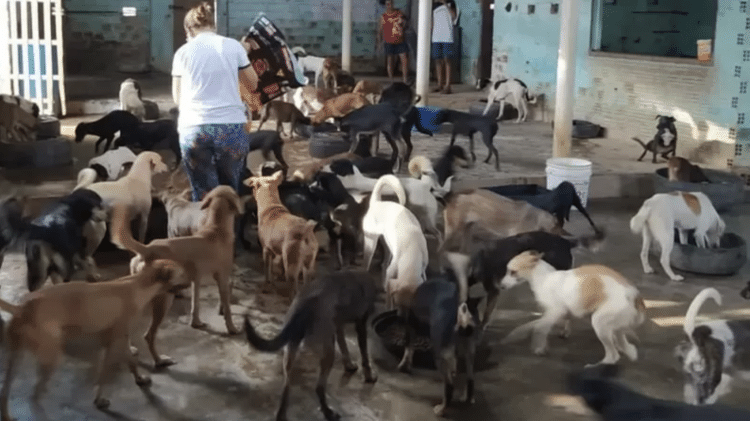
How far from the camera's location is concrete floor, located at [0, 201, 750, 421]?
14.1 ft

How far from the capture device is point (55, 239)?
208 inches

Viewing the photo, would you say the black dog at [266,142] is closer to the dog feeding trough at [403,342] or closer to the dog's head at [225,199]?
the dog's head at [225,199]

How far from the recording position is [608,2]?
1283 centimetres

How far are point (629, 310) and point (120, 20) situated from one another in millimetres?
14998

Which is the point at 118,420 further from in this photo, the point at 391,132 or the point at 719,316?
the point at 391,132

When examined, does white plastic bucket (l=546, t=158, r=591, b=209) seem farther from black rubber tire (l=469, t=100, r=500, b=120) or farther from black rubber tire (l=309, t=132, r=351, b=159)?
black rubber tire (l=469, t=100, r=500, b=120)

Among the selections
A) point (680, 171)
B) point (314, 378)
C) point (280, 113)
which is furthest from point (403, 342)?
point (280, 113)

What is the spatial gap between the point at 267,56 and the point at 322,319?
4517 millimetres

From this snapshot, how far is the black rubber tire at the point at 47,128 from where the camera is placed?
32.8ft

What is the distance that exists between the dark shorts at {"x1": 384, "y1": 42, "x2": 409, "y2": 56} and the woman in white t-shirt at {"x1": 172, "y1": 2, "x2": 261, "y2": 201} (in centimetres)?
1091

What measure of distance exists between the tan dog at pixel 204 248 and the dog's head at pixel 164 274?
28 cm

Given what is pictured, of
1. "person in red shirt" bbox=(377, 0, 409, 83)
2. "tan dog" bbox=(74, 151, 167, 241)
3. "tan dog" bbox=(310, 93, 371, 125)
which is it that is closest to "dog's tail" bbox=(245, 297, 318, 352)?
"tan dog" bbox=(74, 151, 167, 241)

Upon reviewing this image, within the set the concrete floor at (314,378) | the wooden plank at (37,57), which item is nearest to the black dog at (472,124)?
the concrete floor at (314,378)

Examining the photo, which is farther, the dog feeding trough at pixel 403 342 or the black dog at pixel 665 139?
the black dog at pixel 665 139
